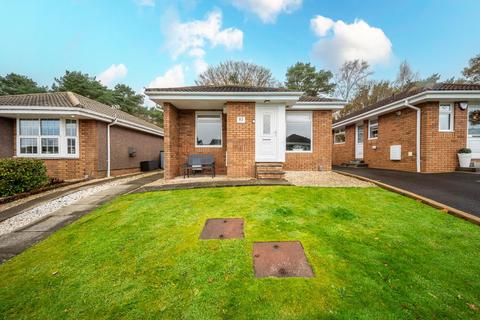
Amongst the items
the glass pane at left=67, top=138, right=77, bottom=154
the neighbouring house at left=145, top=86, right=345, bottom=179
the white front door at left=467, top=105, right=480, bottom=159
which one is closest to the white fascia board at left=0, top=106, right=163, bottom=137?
the glass pane at left=67, top=138, right=77, bottom=154

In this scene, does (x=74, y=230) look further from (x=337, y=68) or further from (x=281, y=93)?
(x=337, y=68)

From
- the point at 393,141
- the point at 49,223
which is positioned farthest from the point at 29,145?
the point at 393,141

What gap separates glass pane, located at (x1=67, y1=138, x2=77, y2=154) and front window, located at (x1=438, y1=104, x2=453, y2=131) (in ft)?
58.7

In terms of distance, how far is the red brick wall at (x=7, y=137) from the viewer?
385 inches

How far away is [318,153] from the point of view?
32.2 ft

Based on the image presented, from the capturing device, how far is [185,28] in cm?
1574

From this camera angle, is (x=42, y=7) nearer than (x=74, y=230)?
No

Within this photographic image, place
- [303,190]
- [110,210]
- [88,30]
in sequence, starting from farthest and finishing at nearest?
[88,30] → [303,190] → [110,210]

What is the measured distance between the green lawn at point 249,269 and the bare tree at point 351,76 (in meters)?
25.6

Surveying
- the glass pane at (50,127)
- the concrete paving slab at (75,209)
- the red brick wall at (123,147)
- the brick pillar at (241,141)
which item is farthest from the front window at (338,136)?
the glass pane at (50,127)

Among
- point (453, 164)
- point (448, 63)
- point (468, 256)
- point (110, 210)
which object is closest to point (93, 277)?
point (110, 210)

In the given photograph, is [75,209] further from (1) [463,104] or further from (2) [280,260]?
(1) [463,104]

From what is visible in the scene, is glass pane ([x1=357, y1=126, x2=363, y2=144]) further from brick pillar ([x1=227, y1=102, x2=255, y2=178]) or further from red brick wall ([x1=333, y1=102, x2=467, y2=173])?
brick pillar ([x1=227, y1=102, x2=255, y2=178])

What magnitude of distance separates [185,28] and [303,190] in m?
16.3
